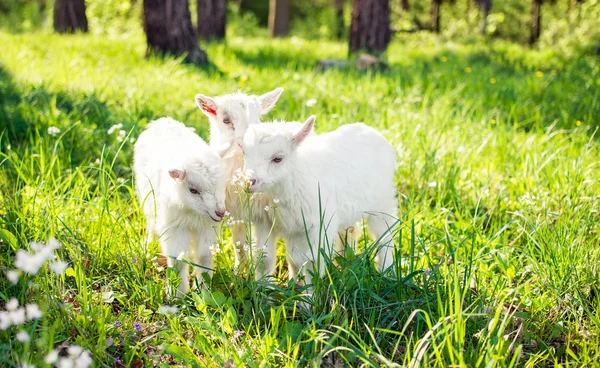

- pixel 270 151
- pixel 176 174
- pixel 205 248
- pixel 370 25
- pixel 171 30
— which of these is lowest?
pixel 205 248

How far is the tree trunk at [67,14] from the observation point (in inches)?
550

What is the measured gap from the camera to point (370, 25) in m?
10.5

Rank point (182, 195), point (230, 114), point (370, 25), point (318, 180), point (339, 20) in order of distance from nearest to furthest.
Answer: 1. point (182, 195)
2. point (318, 180)
3. point (230, 114)
4. point (370, 25)
5. point (339, 20)

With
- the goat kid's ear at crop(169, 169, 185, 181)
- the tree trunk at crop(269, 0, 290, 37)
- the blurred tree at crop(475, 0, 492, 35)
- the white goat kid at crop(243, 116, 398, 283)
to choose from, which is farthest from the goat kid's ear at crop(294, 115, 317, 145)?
the tree trunk at crop(269, 0, 290, 37)

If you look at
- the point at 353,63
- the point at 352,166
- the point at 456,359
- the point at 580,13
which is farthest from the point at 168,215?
the point at 580,13

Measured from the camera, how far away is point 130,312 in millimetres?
2967

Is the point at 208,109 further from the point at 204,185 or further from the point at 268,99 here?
the point at 204,185

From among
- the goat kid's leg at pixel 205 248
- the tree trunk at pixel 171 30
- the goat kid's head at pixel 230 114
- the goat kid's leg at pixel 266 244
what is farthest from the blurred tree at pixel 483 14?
the goat kid's leg at pixel 205 248

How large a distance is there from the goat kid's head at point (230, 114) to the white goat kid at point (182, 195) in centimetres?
16

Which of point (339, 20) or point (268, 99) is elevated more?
point (339, 20)

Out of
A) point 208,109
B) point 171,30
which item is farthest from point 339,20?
point 208,109

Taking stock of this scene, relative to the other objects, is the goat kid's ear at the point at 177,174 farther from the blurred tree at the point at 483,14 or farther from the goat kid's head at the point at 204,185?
the blurred tree at the point at 483,14

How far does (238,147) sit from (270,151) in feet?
1.19

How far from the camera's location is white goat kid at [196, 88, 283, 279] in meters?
3.29
